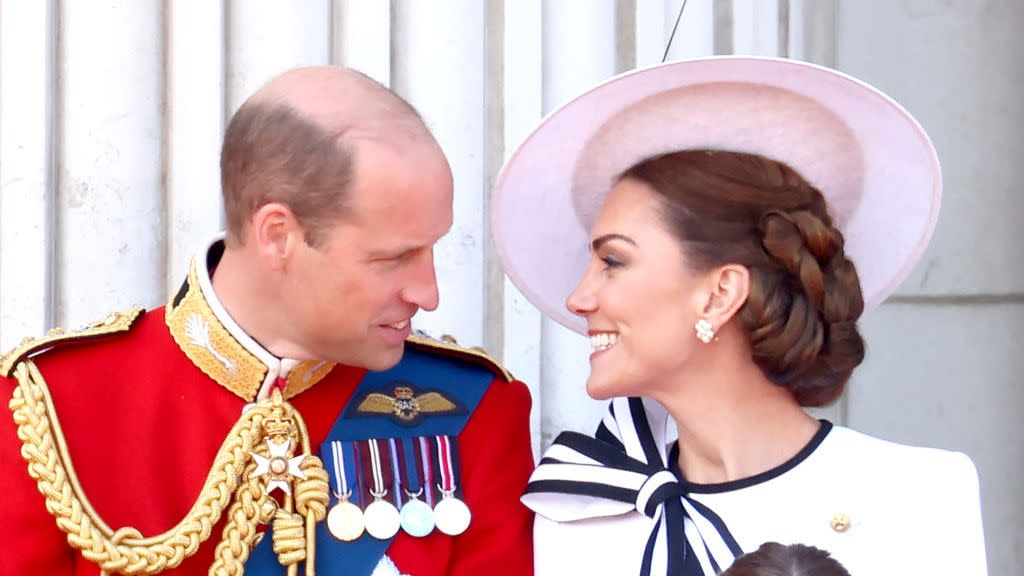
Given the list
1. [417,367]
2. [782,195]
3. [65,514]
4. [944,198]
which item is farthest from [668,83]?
[944,198]

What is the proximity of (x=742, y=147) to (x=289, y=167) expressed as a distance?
2.19 feet

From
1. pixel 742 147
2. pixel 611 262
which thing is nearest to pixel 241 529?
pixel 611 262

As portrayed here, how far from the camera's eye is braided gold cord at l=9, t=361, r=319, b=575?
2.22 meters

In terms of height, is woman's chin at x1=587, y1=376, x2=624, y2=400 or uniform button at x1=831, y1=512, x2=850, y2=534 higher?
woman's chin at x1=587, y1=376, x2=624, y2=400

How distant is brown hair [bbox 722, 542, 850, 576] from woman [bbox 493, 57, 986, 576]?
22 cm

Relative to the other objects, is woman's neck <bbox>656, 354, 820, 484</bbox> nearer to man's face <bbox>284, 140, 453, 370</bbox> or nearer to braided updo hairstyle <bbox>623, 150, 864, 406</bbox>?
braided updo hairstyle <bbox>623, 150, 864, 406</bbox>

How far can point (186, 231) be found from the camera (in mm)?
3117

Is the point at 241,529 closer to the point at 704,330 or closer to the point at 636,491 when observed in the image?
the point at 636,491

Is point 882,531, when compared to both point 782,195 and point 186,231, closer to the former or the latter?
point 782,195

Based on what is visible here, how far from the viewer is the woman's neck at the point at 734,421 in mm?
2412

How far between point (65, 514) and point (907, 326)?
224cm

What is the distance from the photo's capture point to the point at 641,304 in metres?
2.39

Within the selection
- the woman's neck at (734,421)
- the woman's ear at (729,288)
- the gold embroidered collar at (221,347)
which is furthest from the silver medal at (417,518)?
the woman's ear at (729,288)

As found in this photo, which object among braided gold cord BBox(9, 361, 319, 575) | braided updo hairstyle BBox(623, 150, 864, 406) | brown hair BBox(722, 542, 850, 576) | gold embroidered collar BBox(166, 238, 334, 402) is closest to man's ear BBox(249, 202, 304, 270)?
gold embroidered collar BBox(166, 238, 334, 402)
